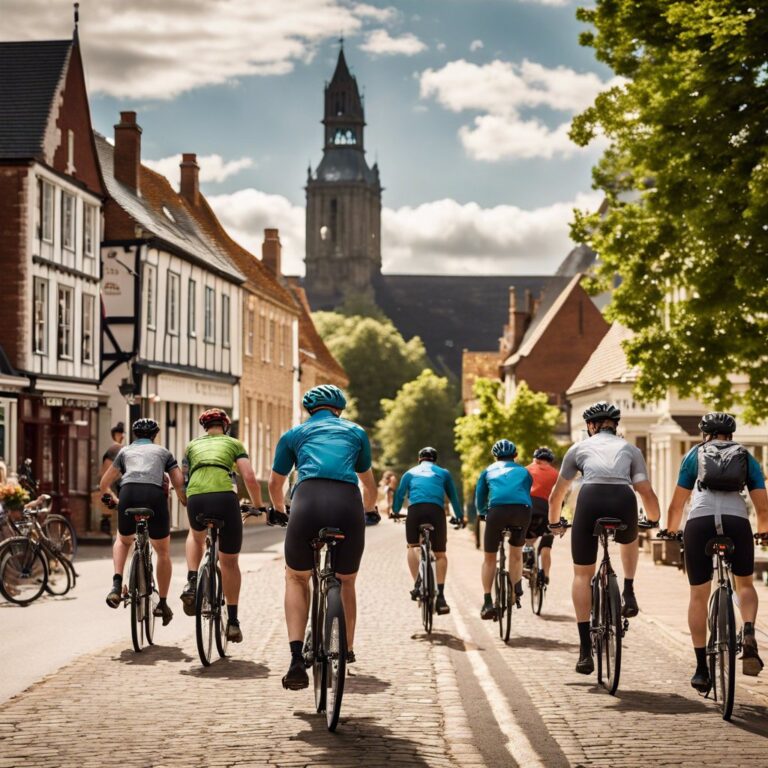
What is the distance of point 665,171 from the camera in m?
21.8

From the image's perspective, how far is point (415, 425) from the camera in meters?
99.5

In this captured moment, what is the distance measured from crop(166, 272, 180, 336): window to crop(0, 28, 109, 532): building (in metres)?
4.17

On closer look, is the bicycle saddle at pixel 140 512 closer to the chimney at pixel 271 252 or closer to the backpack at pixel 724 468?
the backpack at pixel 724 468

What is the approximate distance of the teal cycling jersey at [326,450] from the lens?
878 centimetres

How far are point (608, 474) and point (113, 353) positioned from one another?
1141 inches

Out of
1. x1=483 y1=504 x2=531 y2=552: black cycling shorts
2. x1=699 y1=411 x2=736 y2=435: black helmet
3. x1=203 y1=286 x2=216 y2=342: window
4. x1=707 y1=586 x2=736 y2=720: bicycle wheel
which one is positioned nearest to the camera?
x1=707 y1=586 x2=736 y2=720: bicycle wheel

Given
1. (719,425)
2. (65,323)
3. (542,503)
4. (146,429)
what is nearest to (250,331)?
(65,323)

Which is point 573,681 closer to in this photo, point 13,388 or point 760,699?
point 760,699

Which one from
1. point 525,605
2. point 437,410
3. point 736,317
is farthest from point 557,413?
point 437,410

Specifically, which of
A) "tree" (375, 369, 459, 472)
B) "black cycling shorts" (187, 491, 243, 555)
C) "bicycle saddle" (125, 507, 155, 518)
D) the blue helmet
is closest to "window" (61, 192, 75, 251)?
"bicycle saddle" (125, 507, 155, 518)

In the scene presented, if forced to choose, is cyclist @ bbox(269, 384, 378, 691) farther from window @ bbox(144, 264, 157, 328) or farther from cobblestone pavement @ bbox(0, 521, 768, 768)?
window @ bbox(144, 264, 157, 328)

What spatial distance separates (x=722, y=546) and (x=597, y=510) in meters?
1.30

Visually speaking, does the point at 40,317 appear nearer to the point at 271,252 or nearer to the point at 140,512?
the point at 140,512

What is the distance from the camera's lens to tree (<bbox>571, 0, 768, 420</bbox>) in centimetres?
2050
